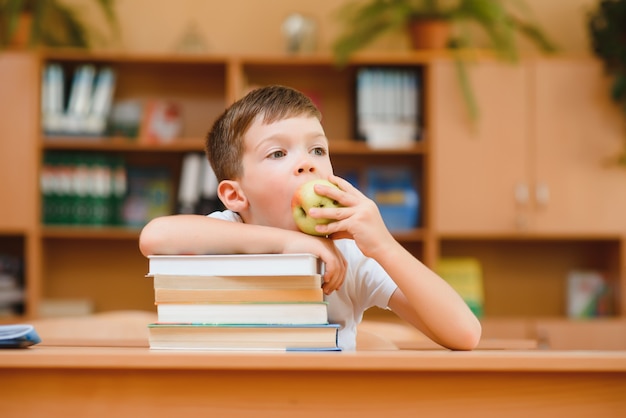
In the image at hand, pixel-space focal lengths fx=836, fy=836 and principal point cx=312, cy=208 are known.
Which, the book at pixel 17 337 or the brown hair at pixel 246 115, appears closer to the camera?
the book at pixel 17 337

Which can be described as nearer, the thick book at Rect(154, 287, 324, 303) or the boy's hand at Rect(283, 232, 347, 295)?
the thick book at Rect(154, 287, 324, 303)

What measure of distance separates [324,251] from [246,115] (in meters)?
0.33

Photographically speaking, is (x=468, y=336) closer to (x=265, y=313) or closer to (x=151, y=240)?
(x=265, y=313)

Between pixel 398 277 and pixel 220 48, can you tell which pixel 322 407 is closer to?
pixel 398 277

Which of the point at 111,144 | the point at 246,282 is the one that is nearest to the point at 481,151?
the point at 111,144

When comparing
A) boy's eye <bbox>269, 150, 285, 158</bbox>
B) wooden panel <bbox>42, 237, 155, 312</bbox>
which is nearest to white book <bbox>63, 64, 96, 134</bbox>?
wooden panel <bbox>42, 237, 155, 312</bbox>

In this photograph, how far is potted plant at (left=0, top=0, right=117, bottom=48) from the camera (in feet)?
13.1

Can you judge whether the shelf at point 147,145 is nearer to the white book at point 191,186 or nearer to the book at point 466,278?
the white book at point 191,186

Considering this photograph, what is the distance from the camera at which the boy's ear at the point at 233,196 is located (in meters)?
1.42

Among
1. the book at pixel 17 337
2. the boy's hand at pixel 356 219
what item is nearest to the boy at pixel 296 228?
the boy's hand at pixel 356 219

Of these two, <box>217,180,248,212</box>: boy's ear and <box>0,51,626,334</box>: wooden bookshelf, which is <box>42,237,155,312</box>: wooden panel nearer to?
<box>0,51,626,334</box>: wooden bookshelf

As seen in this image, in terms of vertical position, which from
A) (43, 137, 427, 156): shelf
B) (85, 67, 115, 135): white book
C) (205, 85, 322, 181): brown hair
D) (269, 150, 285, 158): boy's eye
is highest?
(85, 67, 115, 135): white book

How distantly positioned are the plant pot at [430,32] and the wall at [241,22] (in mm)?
379

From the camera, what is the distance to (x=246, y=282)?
106 centimetres
